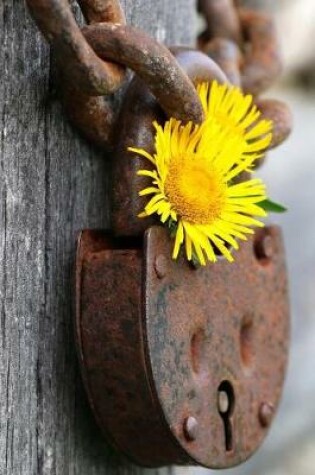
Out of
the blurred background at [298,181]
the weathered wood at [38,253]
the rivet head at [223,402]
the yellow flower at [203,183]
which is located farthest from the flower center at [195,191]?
the blurred background at [298,181]

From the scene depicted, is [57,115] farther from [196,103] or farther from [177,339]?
[177,339]

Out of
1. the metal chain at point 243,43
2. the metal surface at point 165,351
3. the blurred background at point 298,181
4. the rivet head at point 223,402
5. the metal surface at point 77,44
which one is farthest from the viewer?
the blurred background at point 298,181

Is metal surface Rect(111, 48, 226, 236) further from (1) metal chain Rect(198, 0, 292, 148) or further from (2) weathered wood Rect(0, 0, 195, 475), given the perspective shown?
(1) metal chain Rect(198, 0, 292, 148)

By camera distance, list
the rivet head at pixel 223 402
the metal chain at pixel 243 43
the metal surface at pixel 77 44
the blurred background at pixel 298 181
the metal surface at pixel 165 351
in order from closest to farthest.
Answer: the metal surface at pixel 77 44, the metal surface at pixel 165 351, the rivet head at pixel 223 402, the metal chain at pixel 243 43, the blurred background at pixel 298 181

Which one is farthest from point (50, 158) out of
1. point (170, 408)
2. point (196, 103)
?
point (170, 408)

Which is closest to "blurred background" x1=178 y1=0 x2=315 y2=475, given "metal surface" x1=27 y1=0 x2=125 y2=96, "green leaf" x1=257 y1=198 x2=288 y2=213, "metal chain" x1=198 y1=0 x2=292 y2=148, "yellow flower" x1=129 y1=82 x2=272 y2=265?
"metal chain" x1=198 y1=0 x2=292 y2=148

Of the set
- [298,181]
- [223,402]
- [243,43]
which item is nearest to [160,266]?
[223,402]

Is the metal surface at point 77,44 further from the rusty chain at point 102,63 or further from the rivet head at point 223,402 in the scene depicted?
the rivet head at point 223,402

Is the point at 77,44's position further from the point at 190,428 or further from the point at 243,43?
the point at 243,43
